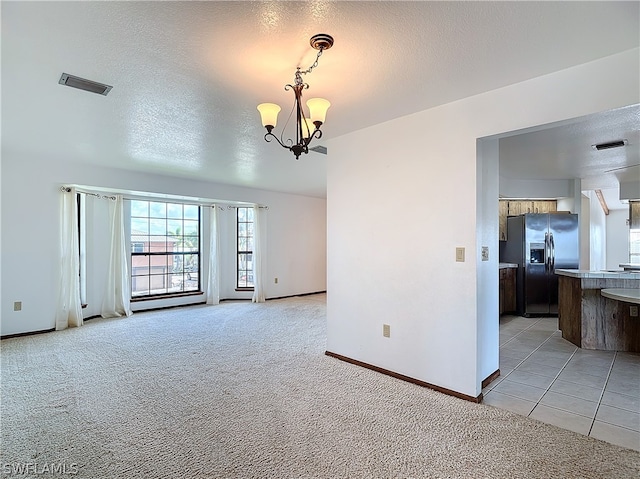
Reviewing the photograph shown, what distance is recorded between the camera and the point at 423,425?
232 cm

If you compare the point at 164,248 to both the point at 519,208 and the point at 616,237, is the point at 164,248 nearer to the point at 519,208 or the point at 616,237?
the point at 519,208

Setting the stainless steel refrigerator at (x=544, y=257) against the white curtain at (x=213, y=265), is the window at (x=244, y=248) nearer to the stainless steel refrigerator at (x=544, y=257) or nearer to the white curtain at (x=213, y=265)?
the white curtain at (x=213, y=265)

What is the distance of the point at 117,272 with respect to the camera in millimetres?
5688

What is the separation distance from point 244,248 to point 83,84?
17.3ft

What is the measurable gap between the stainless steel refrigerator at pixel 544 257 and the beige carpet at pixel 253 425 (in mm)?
4071

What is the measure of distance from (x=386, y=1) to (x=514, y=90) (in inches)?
55.2

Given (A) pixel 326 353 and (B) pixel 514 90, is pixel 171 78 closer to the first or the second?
(B) pixel 514 90

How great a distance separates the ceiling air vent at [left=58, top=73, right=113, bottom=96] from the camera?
2369mm

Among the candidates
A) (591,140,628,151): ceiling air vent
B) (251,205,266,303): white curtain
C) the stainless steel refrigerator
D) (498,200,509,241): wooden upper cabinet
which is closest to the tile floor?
the stainless steel refrigerator

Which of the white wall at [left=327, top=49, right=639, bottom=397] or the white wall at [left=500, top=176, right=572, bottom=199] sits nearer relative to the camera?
the white wall at [left=327, top=49, right=639, bottom=397]

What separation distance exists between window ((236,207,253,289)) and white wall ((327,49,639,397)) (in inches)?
164

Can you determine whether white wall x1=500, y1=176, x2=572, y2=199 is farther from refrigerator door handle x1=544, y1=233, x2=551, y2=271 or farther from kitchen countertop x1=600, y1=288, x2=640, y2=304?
kitchen countertop x1=600, y1=288, x2=640, y2=304

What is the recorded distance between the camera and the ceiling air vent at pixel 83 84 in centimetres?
237

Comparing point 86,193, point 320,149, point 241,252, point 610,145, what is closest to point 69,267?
point 86,193
